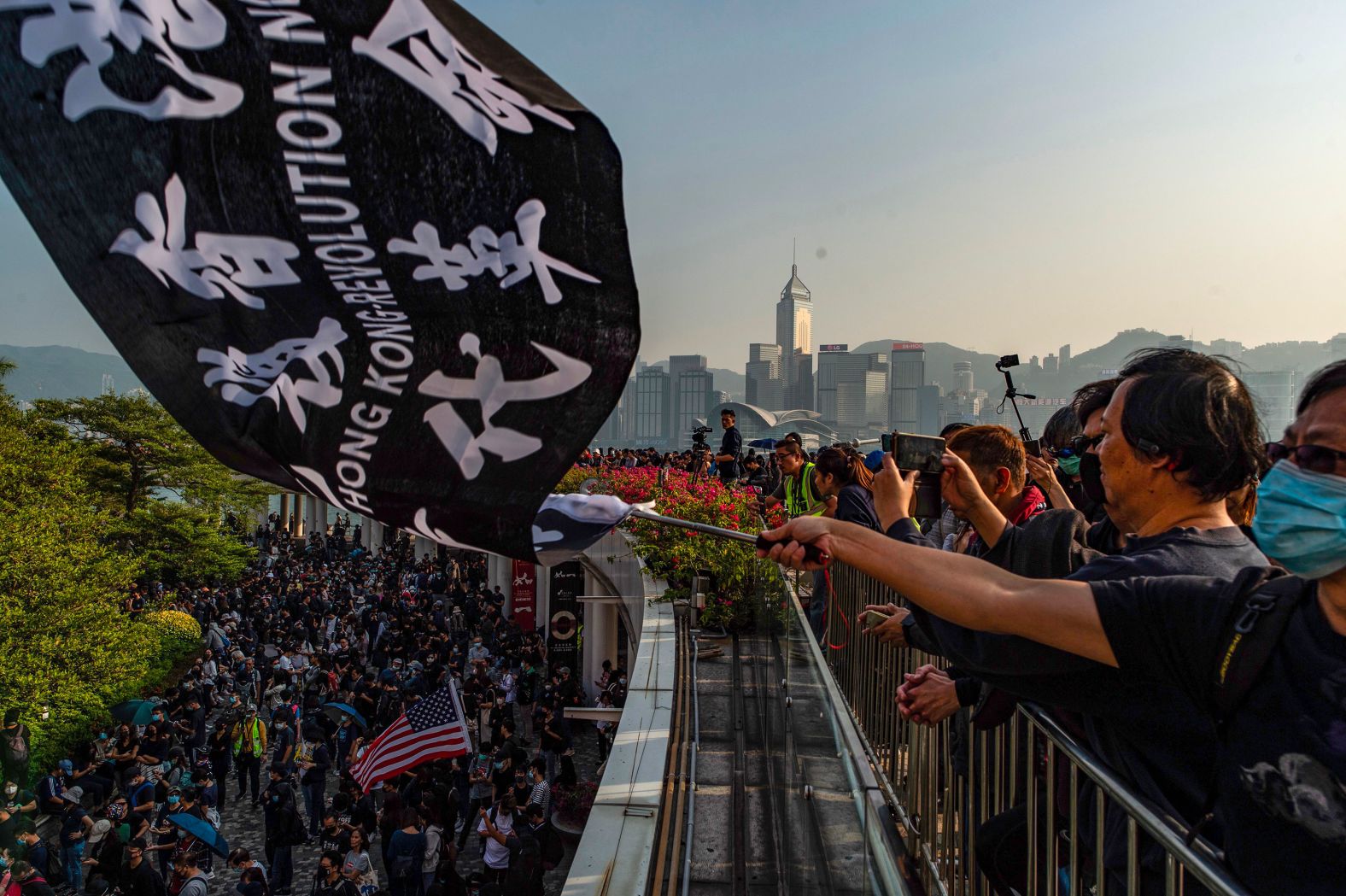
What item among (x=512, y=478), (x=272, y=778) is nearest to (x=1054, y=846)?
(x=512, y=478)

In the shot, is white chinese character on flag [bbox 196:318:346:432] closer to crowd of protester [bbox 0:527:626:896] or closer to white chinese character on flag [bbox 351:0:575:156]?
white chinese character on flag [bbox 351:0:575:156]

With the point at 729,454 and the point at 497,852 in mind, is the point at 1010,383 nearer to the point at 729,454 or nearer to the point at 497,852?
the point at 497,852

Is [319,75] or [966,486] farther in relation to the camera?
[319,75]

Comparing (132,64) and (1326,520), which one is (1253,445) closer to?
(1326,520)

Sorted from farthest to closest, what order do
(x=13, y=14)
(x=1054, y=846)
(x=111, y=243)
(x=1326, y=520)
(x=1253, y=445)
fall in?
(x=111, y=243) < (x=13, y=14) < (x=1054, y=846) < (x=1253, y=445) < (x=1326, y=520)

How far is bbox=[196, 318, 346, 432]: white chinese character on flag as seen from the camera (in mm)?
3033

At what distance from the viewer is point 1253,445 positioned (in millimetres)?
1957

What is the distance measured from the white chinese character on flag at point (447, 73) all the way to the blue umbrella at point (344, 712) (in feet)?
42.0

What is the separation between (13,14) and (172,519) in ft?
131

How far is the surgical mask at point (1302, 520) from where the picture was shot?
133cm

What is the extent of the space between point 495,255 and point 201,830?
35.5 ft

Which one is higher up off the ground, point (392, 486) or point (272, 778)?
point (392, 486)

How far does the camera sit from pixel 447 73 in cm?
286

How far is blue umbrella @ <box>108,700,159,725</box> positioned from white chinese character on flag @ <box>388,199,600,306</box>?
17328 millimetres
